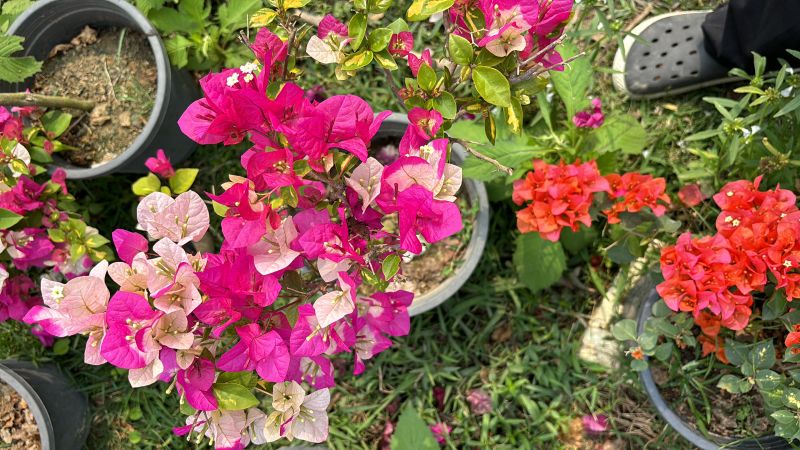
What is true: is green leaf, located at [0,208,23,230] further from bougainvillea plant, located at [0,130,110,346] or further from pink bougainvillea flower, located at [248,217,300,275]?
pink bougainvillea flower, located at [248,217,300,275]

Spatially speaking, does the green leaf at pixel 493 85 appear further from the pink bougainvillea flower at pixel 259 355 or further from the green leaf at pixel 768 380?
the green leaf at pixel 768 380

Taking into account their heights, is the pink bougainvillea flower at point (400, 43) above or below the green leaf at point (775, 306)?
above

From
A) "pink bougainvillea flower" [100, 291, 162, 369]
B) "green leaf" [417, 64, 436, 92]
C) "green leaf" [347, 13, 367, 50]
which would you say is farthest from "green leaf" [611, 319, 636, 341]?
"pink bougainvillea flower" [100, 291, 162, 369]

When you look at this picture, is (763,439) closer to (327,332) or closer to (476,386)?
(476,386)

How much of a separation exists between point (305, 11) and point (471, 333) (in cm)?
112

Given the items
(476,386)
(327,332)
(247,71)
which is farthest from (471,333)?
(247,71)

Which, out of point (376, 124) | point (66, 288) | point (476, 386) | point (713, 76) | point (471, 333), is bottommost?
point (476, 386)

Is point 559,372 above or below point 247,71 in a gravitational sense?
below

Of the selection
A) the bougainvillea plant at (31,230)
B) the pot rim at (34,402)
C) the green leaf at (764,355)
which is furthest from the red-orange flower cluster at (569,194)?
the pot rim at (34,402)

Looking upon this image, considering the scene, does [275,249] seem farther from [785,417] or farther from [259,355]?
[785,417]

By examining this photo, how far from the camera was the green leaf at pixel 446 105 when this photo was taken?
3.19 ft

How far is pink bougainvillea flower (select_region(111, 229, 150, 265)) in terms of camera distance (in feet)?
3.23

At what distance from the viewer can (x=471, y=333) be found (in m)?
1.84

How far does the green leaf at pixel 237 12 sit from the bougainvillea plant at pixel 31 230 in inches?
23.2
